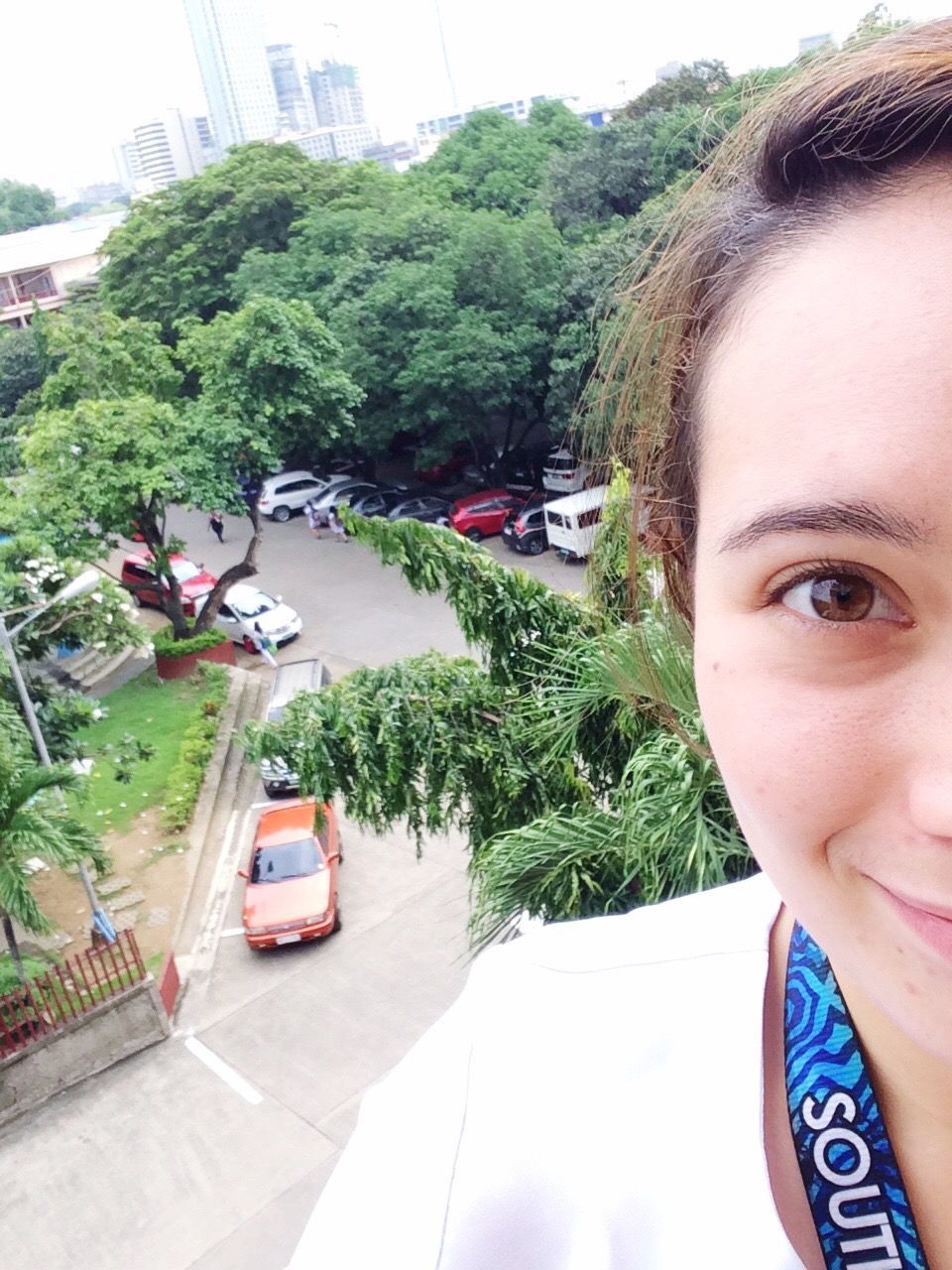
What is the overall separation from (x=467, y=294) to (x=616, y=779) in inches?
572

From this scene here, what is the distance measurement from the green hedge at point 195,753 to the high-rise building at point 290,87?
442ft

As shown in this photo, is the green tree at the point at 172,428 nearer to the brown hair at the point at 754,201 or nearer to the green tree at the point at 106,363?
the green tree at the point at 106,363

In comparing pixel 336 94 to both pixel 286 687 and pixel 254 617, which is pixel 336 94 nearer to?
pixel 254 617

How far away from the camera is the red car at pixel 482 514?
18.1m

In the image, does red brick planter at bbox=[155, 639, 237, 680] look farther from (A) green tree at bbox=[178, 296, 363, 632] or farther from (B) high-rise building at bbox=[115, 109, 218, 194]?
(B) high-rise building at bbox=[115, 109, 218, 194]

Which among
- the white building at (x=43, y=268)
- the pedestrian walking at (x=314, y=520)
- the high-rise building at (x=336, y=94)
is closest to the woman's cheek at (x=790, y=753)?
the pedestrian walking at (x=314, y=520)

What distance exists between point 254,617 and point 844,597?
48.6 ft

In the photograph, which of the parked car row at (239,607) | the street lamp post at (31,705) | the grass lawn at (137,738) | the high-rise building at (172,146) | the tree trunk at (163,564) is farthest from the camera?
the high-rise building at (172,146)

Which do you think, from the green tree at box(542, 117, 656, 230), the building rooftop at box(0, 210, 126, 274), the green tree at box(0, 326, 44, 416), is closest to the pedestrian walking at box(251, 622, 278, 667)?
the green tree at box(542, 117, 656, 230)

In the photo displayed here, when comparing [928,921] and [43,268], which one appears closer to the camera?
[928,921]

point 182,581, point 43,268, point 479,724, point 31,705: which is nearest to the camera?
point 479,724

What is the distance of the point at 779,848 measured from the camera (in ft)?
2.80

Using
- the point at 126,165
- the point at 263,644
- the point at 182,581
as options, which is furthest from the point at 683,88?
the point at 126,165

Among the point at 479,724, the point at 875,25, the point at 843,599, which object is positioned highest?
the point at 875,25
